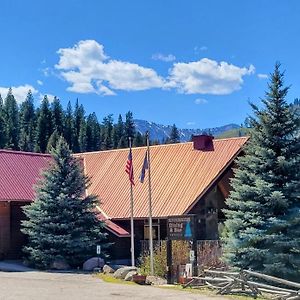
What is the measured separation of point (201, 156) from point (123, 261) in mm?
7573

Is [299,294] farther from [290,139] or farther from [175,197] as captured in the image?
[175,197]

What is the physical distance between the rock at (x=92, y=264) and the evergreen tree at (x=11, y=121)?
8657 centimetres

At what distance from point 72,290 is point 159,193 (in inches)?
554

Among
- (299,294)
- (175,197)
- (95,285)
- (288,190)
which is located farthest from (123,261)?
(299,294)

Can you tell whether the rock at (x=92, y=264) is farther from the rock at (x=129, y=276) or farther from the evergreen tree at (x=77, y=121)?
the evergreen tree at (x=77, y=121)

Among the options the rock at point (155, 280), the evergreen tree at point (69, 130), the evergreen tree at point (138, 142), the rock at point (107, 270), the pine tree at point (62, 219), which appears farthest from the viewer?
the evergreen tree at point (69, 130)

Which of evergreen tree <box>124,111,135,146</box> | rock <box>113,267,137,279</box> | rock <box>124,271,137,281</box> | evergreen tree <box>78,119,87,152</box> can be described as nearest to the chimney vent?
rock <box>113,267,137,279</box>

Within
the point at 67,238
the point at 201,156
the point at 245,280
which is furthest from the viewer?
the point at 201,156

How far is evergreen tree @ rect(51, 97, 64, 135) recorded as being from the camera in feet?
390

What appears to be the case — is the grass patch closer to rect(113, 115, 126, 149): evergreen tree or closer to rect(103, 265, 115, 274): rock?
rect(103, 265, 115, 274): rock

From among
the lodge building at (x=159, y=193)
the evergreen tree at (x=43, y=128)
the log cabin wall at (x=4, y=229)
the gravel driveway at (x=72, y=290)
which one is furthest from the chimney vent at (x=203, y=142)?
the evergreen tree at (x=43, y=128)

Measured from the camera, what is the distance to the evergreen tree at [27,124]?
11669 cm

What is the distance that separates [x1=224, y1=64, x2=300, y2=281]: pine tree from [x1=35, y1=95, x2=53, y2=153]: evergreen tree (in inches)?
3574

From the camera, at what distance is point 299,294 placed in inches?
663
